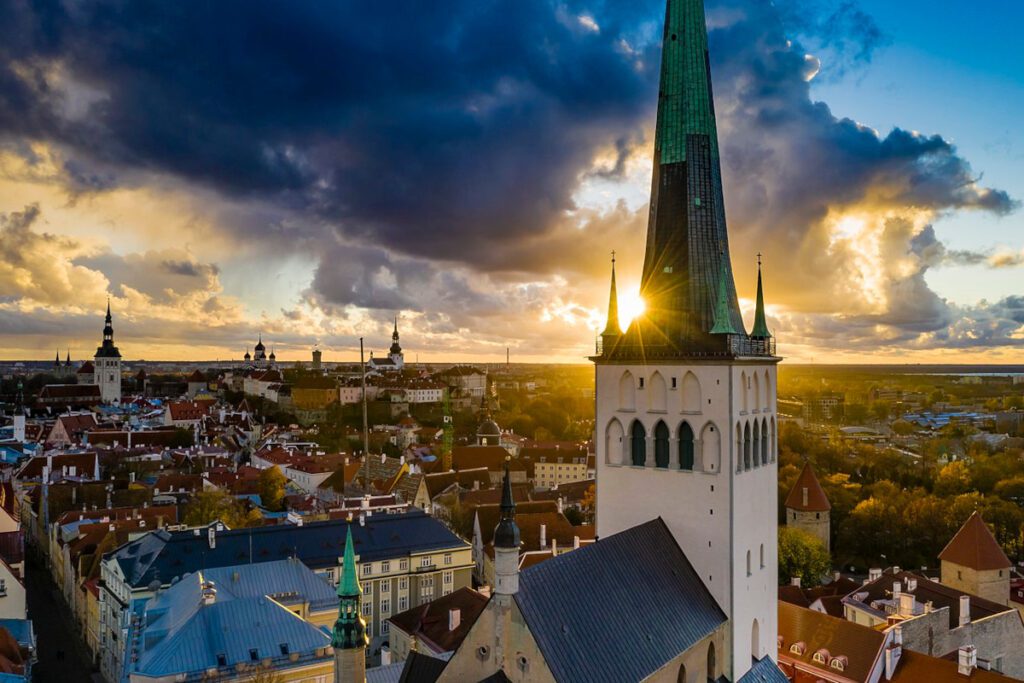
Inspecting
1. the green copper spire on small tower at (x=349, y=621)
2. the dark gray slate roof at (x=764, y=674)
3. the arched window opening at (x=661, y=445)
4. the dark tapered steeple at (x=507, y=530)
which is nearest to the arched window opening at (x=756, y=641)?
the dark gray slate roof at (x=764, y=674)

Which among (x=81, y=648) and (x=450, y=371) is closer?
(x=81, y=648)

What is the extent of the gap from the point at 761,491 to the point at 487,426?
100329 mm

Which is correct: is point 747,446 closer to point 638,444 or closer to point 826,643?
point 638,444

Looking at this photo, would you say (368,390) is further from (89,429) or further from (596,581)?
(596,581)

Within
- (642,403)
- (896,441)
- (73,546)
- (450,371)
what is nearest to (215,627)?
(642,403)

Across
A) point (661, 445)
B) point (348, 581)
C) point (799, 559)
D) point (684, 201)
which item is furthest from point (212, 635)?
point (799, 559)

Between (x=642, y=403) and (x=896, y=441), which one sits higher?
(x=642, y=403)

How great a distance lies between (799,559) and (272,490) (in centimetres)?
4536

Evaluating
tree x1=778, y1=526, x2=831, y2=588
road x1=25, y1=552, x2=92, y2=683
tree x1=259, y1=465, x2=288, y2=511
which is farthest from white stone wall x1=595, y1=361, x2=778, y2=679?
tree x1=259, y1=465, x2=288, y2=511

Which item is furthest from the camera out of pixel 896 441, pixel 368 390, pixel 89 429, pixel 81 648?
pixel 368 390

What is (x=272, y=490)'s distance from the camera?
2825 inches

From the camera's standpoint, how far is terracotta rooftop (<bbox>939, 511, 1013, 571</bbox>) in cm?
4897

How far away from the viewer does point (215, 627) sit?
31.0 m

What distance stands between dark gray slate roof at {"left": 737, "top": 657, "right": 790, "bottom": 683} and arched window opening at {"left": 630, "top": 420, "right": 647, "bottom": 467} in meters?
6.09
